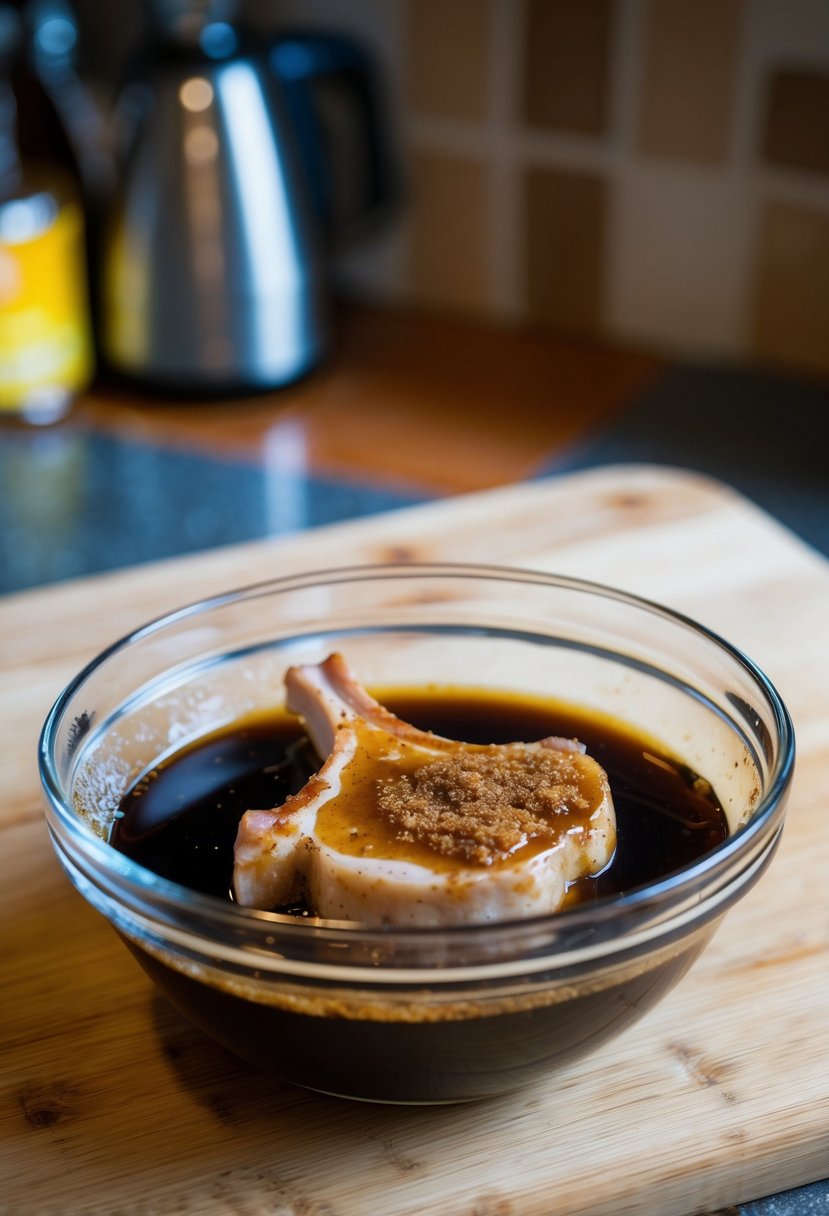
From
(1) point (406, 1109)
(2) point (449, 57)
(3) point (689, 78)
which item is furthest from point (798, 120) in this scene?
(1) point (406, 1109)

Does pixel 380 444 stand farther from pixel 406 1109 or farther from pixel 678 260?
pixel 406 1109

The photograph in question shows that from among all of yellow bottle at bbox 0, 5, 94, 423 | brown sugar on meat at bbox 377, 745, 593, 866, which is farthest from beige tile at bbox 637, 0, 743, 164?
brown sugar on meat at bbox 377, 745, 593, 866

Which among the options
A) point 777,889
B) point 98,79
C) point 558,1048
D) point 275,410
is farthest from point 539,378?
point 558,1048

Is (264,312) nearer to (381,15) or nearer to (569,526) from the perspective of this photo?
(381,15)

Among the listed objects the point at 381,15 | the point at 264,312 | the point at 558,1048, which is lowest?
the point at 264,312

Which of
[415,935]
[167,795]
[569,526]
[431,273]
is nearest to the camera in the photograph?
[415,935]

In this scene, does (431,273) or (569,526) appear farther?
(431,273)

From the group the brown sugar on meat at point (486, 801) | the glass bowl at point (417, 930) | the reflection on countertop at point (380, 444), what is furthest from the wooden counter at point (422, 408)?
the brown sugar on meat at point (486, 801)

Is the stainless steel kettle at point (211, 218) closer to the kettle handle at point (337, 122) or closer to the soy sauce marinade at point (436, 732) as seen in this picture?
the kettle handle at point (337, 122)
